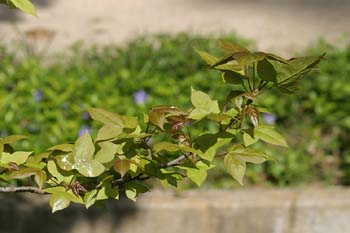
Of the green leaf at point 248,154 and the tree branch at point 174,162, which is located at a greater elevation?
the green leaf at point 248,154

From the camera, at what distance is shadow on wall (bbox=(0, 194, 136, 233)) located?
3615 millimetres

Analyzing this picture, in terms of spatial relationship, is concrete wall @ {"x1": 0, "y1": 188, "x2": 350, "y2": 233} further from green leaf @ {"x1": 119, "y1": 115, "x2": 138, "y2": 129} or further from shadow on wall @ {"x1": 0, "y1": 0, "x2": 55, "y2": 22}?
shadow on wall @ {"x1": 0, "y1": 0, "x2": 55, "y2": 22}

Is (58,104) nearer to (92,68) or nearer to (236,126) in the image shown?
(92,68)

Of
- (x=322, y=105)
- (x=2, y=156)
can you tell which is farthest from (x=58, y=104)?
(x=2, y=156)

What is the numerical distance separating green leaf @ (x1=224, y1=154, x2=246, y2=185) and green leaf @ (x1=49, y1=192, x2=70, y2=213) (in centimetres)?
29

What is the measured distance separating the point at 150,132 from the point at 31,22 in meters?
4.51

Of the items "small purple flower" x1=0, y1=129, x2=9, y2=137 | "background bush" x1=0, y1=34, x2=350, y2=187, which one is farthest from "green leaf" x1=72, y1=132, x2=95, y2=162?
"small purple flower" x1=0, y1=129, x2=9, y2=137

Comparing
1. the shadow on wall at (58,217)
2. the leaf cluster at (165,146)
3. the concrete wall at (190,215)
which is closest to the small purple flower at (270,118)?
the concrete wall at (190,215)

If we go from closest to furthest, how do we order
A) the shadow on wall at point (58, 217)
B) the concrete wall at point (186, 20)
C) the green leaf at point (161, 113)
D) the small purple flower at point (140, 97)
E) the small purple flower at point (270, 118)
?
1. the green leaf at point (161, 113)
2. the shadow on wall at point (58, 217)
3. the small purple flower at point (270, 118)
4. the small purple flower at point (140, 97)
5. the concrete wall at point (186, 20)

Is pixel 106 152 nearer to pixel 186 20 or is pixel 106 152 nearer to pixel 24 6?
pixel 24 6

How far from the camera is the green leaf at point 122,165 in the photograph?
160 centimetres

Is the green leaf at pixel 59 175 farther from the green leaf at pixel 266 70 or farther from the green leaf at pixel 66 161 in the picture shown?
the green leaf at pixel 266 70

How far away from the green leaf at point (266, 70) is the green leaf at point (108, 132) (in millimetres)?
279

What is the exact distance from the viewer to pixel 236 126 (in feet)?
5.69
